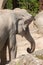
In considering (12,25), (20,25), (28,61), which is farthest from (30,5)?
(28,61)

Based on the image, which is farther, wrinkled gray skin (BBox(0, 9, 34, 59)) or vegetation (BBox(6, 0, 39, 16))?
vegetation (BBox(6, 0, 39, 16))

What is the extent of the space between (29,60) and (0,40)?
5.29 ft

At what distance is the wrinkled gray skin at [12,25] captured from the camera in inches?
248

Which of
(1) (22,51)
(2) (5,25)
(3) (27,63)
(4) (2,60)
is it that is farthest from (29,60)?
(1) (22,51)

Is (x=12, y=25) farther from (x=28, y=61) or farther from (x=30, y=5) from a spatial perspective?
(x=30, y=5)

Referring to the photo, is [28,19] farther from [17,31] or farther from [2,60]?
[2,60]

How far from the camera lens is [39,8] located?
544 inches

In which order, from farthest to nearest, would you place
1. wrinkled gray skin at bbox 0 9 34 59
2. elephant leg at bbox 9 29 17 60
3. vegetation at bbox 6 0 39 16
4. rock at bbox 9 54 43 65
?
1. vegetation at bbox 6 0 39 16
2. elephant leg at bbox 9 29 17 60
3. wrinkled gray skin at bbox 0 9 34 59
4. rock at bbox 9 54 43 65

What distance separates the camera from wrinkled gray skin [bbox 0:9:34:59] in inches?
248

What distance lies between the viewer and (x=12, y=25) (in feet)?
20.8

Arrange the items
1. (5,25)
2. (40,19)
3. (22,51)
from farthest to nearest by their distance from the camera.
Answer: (40,19)
(22,51)
(5,25)

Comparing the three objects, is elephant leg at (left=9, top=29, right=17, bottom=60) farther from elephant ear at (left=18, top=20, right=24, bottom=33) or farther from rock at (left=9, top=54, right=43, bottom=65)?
rock at (left=9, top=54, right=43, bottom=65)

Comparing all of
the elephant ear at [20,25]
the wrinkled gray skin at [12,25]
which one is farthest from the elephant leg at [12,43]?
the elephant ear at [20,25]

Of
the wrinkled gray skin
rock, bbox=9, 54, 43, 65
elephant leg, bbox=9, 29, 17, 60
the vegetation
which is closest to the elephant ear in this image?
the wrinkled gray skin
